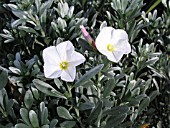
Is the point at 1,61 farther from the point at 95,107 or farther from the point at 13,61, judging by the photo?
the point at 95,107

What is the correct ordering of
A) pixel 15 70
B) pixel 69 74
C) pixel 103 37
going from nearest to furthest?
pixel 69 74 → pixel 103 37 → pixel 15 70

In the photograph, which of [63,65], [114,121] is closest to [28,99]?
[63,65]

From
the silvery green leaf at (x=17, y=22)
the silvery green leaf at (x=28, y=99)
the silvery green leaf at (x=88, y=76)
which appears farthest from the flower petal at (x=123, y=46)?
the silvery green leaf at (x=17, y=22)

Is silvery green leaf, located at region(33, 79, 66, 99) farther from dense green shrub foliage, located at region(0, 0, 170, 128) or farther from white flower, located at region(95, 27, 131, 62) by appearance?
white flower, located at region(95, 27, 131, 62)

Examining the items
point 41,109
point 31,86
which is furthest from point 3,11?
point 41,109

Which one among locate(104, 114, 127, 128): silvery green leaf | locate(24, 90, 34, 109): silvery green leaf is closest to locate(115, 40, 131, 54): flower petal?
locate(104, 114, 127, 128): silvery green leaf

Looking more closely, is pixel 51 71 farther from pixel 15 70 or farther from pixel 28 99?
pixel 15 70
